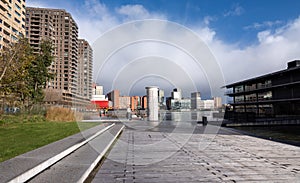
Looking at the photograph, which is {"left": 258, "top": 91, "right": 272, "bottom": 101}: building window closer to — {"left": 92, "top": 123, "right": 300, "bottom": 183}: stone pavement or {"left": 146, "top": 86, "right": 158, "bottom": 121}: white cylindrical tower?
{"left": 146, "top": 86, "right": 158, "bottom": 121}: white cylindrical tower

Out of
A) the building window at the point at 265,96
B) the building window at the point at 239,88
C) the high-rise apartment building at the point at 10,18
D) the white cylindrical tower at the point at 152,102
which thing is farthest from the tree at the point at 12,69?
the high-rise apartment building at the point at 10,18

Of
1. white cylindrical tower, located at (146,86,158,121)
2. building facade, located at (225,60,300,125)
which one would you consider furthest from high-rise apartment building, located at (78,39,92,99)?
building facade, located at (225,60,300,125)

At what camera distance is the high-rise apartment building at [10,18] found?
62.7 meters

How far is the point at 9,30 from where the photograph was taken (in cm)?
6706

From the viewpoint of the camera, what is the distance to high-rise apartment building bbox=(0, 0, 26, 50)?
6266cm

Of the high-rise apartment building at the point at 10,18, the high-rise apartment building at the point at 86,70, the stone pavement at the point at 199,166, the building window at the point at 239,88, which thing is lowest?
the stone pavement at the point at 199,166

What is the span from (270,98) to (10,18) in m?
73.9

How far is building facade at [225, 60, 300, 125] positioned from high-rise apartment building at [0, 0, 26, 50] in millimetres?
58620

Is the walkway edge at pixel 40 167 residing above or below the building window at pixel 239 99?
below

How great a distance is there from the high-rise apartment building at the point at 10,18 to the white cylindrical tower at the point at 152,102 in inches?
2175

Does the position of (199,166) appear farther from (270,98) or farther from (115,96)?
(270,98)

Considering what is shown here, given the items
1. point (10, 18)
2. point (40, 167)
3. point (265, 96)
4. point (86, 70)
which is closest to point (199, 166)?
point (40, 167)

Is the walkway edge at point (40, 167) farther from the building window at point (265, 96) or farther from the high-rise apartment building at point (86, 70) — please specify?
the building window at point (265, 96)

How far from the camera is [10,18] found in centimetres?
6756
